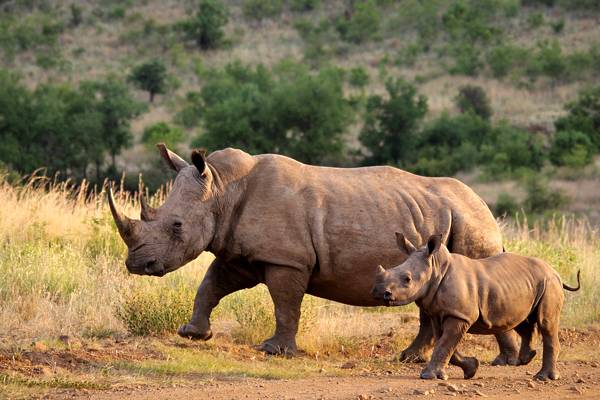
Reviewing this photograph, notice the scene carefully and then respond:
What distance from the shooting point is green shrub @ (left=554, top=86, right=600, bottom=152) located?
42.0 meters

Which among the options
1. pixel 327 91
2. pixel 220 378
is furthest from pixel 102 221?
pixel 327 91

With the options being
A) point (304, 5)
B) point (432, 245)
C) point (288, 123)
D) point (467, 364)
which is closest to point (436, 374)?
point (467, 364)

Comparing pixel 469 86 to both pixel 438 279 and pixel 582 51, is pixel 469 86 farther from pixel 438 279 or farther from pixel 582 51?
pixel 438 279

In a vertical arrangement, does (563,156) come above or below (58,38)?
below

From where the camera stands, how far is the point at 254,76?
168ft

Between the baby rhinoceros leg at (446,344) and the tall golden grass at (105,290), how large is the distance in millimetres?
1954

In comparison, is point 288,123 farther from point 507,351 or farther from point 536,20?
point 507,351

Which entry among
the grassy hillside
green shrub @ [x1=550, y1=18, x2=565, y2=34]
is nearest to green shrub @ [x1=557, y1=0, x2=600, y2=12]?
the grassy hillside

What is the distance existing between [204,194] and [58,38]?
57.9 metres

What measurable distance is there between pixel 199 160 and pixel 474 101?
134 feet

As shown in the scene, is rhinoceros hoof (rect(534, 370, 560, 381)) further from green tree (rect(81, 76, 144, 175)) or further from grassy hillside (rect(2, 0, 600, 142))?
grassy hillside (rect(2, 0, 600, 142))

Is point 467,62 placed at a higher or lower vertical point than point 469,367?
higher

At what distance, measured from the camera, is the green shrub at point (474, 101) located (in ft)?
160

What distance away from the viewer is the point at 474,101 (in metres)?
49.2
